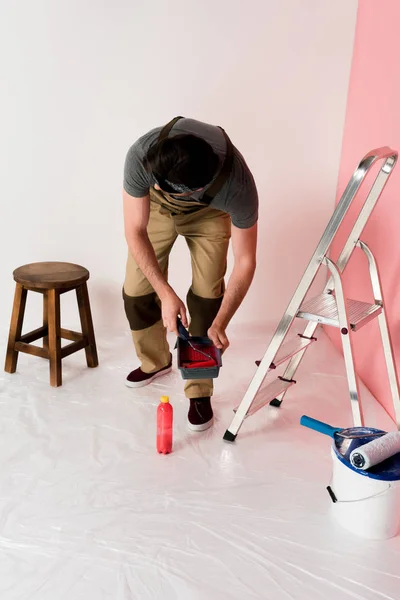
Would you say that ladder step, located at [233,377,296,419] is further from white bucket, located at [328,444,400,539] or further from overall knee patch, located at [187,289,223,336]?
white bucket, located at [328,444,400,539]

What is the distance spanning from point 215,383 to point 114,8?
1747 mm

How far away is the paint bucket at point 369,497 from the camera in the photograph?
1721 mm

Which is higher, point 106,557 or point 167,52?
point 167,52

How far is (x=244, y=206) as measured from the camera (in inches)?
78.1

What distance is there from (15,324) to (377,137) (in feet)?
5.89

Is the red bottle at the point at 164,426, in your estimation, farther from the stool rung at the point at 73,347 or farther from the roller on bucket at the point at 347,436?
the stool rung at the point at 73,347

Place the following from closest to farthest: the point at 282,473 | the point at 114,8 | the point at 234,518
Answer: the point at 234,518
the point at 282,473
the point at 114,8

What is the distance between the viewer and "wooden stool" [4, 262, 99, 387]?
8.39 feet

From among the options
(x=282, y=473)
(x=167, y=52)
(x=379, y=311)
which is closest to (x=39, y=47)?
(x=167, y=52)

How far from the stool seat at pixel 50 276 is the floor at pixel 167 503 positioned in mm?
440

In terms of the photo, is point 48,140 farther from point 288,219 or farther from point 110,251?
point 288,219

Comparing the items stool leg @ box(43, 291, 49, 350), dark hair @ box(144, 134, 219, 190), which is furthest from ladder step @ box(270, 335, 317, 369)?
stool leg @ box(43, 291, 49, 350)

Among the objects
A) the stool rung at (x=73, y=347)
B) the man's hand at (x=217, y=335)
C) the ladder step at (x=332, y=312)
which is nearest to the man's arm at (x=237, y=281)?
the man's hand at (x=217, y=335)

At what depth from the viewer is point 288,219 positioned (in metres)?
3.18
